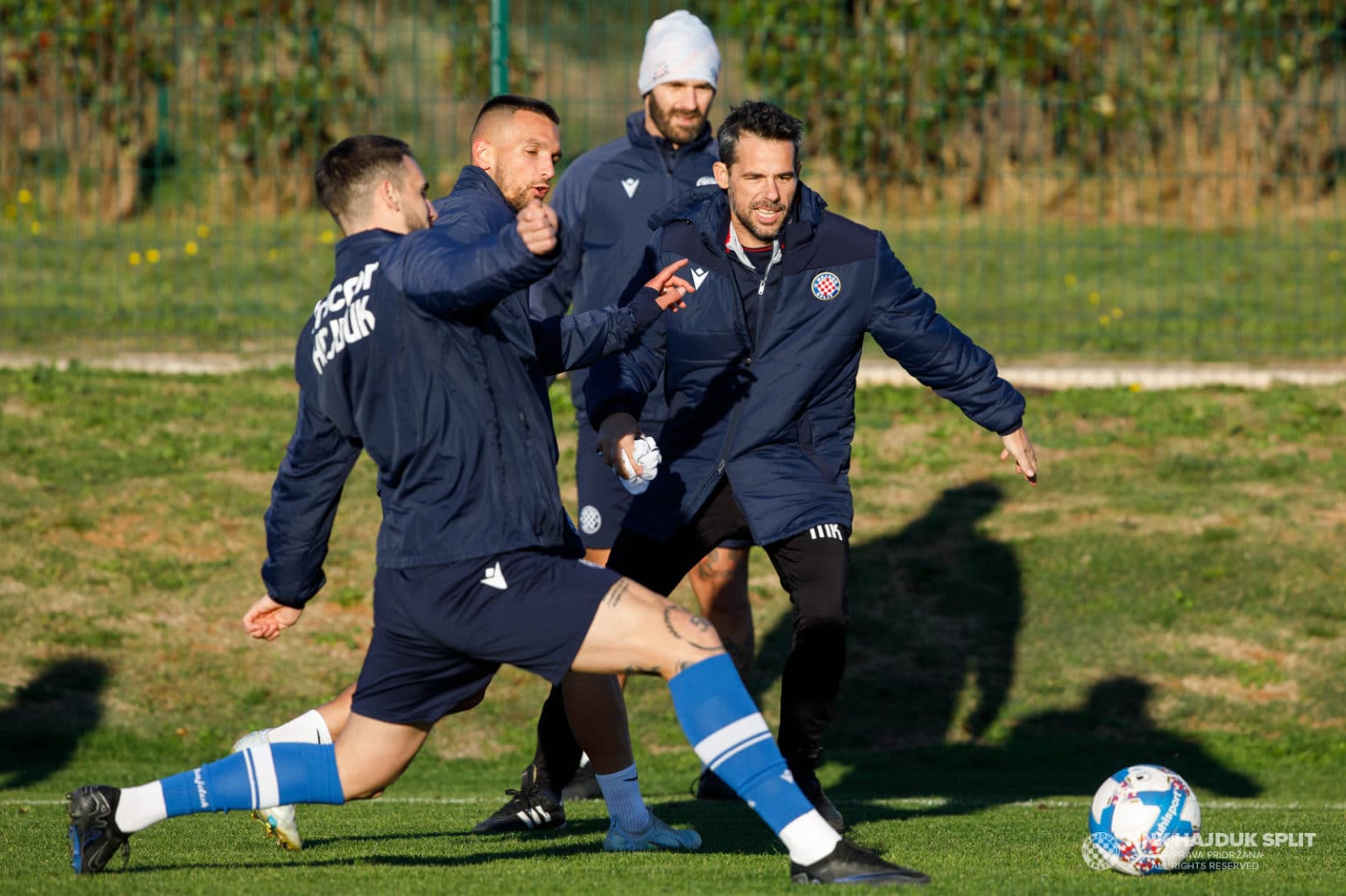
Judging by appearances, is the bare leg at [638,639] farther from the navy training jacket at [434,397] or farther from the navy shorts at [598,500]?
the navy shorts at [598,500]

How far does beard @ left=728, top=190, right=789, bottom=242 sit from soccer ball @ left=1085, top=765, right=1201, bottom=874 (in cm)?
211

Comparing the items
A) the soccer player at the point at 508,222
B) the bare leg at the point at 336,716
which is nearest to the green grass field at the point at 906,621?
the soccer player at the point at 508,222

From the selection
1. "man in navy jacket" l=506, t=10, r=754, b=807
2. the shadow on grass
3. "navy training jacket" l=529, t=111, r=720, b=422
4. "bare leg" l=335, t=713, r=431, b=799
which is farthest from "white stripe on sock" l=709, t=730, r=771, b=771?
"navy training jacket" l=529, t=111, r=720, b=422

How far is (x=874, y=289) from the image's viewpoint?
20.4 feet

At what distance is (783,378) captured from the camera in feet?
20.4

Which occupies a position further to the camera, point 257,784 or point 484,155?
point 484,155

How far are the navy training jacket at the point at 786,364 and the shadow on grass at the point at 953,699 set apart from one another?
199cm

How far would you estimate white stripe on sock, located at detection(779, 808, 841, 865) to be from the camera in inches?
186

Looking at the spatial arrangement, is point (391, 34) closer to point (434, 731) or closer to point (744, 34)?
point (744, 34)

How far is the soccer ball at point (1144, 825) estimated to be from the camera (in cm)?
533

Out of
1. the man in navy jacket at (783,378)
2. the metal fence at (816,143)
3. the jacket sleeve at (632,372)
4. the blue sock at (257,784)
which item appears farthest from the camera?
the metal fence at (816,143)

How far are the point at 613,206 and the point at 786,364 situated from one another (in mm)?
1763

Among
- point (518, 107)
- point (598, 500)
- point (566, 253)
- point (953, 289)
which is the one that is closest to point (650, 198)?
point (566, 253)

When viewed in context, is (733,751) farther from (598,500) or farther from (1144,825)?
(598,500)
